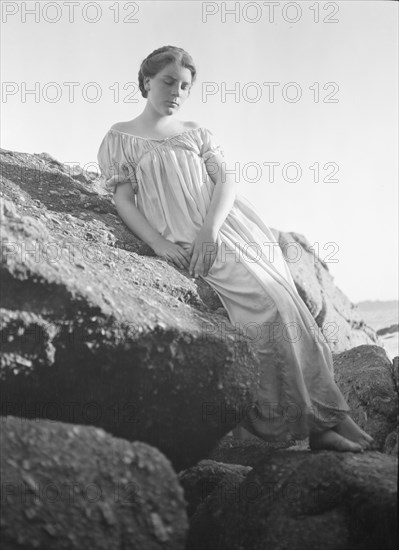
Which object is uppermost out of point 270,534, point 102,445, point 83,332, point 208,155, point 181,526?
point 208,155

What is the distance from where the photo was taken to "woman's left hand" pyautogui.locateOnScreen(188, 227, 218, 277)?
3.70 metres

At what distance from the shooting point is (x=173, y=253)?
3805 millimetres

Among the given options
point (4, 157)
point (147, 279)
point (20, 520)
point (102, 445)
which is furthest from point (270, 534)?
point (4, 157)

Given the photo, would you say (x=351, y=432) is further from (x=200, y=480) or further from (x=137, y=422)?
(x=137, y=422)

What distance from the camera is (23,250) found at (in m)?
2.92

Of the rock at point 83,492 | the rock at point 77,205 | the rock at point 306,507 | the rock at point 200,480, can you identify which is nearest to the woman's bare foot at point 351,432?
the rock at point 306,507

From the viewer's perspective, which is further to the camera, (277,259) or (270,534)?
(277,259)

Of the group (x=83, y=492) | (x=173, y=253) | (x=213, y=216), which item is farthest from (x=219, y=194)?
(x=83, y=492)

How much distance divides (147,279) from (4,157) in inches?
67.9

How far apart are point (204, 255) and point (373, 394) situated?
4.23 ft

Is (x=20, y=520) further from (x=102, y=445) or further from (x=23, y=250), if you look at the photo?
(x=23, y=250)

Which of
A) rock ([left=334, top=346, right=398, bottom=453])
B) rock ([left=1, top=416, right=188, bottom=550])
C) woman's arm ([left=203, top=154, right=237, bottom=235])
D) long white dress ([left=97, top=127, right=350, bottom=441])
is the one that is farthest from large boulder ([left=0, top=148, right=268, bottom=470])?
rock ([left=334, top=346, right=398, bottom=453])

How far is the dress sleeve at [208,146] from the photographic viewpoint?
411 cm

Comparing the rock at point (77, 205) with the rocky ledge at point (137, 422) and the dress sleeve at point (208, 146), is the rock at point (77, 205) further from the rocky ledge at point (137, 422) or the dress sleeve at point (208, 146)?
the dress sleeve at point (208, 146)
